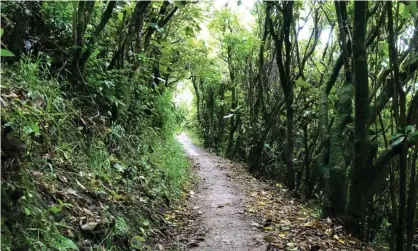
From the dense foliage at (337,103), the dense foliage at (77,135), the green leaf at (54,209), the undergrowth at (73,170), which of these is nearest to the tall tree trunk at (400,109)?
the dense foliage at (337,103)

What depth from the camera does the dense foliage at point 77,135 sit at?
3.04 metres

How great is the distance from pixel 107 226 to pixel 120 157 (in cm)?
231

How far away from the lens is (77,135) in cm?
518

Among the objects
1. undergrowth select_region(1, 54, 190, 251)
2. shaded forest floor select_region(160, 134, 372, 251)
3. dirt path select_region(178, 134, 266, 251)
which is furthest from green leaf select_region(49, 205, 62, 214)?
dirt path select_region(178, 134, 266, 251)

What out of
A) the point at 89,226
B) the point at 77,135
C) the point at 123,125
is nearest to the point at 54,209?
the point at 89,226

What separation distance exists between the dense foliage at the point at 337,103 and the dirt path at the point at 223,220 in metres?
1.71

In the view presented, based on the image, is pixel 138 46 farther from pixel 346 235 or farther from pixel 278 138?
pixel 278 138

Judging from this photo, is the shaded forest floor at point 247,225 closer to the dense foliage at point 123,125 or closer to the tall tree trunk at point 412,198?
the dense foliage at point 123,125

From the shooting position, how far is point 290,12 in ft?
30.3

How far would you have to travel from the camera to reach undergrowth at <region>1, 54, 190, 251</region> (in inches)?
116

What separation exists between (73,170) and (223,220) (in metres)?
2.72

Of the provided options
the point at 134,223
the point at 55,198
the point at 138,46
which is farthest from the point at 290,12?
the point at 55,198

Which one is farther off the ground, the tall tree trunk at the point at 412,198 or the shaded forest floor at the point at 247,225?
the tall tree trunk at the point at 412,198

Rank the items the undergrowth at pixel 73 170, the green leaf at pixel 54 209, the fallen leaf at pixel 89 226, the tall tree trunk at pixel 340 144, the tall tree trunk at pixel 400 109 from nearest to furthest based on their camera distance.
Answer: the undergrowth at pixel 73 170 → the green leaf at pixel 54 209 → the fallen leaf at pixel 89 226 → the tall tree trunk at pixel 400 109 → the tall tree trunk at pixel 340 144
